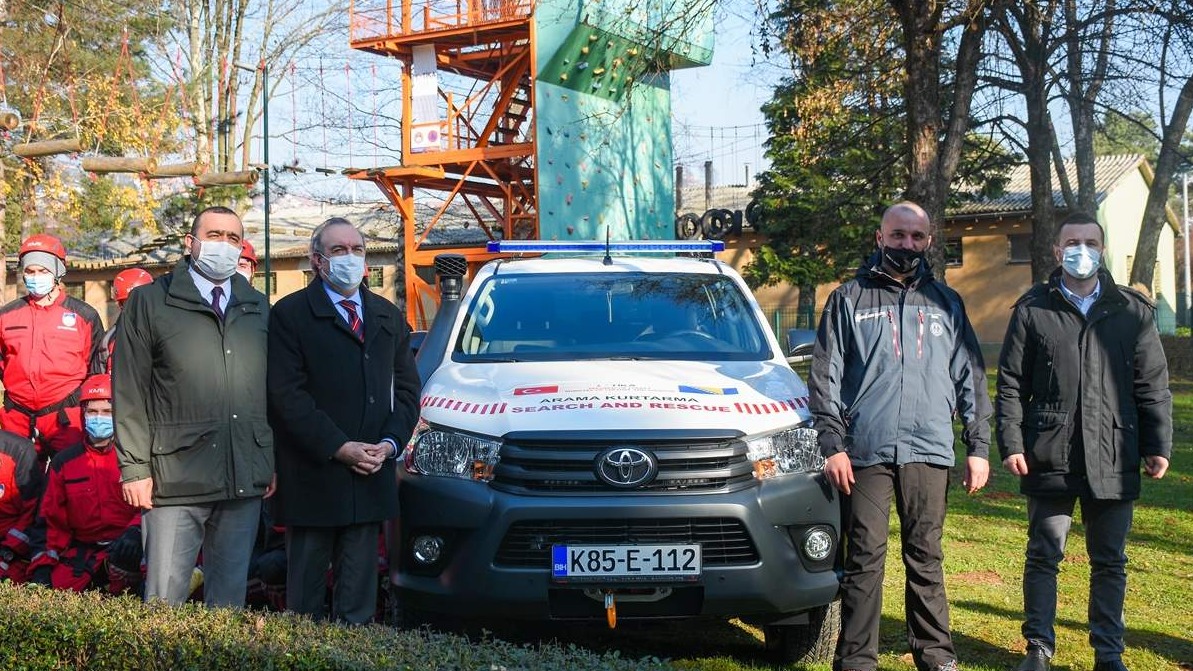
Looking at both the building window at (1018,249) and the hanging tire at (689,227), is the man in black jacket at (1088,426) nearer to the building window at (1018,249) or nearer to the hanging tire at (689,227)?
the hanging tire at (689,227)

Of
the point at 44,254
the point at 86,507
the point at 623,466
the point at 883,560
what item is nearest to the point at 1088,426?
the point at 883,560

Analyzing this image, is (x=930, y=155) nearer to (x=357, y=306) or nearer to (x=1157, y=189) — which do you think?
(x=357, y=306)

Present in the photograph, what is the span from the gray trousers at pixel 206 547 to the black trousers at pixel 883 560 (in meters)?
2.41

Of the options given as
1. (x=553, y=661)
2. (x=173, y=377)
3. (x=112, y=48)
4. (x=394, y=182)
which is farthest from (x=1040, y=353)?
(x=112, y=48)

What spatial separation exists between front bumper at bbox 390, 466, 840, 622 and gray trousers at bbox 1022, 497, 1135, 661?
1.05 metres

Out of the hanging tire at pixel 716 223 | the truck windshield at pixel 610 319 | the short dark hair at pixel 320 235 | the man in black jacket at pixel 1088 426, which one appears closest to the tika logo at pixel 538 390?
the truck windshield at pixel 610 319

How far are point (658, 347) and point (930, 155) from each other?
5.56 metres

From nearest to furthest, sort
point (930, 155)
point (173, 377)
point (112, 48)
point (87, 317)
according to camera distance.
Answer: point (173, 377)
point (87, 317)
point (930, 155)
point (112, 48)

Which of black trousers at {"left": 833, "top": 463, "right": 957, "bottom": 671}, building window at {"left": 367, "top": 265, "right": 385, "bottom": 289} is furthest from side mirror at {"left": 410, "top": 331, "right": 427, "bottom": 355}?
building window at {"left": 367, "top": 265, "right": 385, "bottom": 289}

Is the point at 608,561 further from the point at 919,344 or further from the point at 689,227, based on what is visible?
the point at 689,227

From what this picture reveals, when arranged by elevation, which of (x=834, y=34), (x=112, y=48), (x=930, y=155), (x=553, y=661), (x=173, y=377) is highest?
(x=112, y=48)

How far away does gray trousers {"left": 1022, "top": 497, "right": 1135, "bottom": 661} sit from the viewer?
528 centimetres

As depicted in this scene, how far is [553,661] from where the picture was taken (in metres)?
3.66

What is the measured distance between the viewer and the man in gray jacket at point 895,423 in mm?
5066
